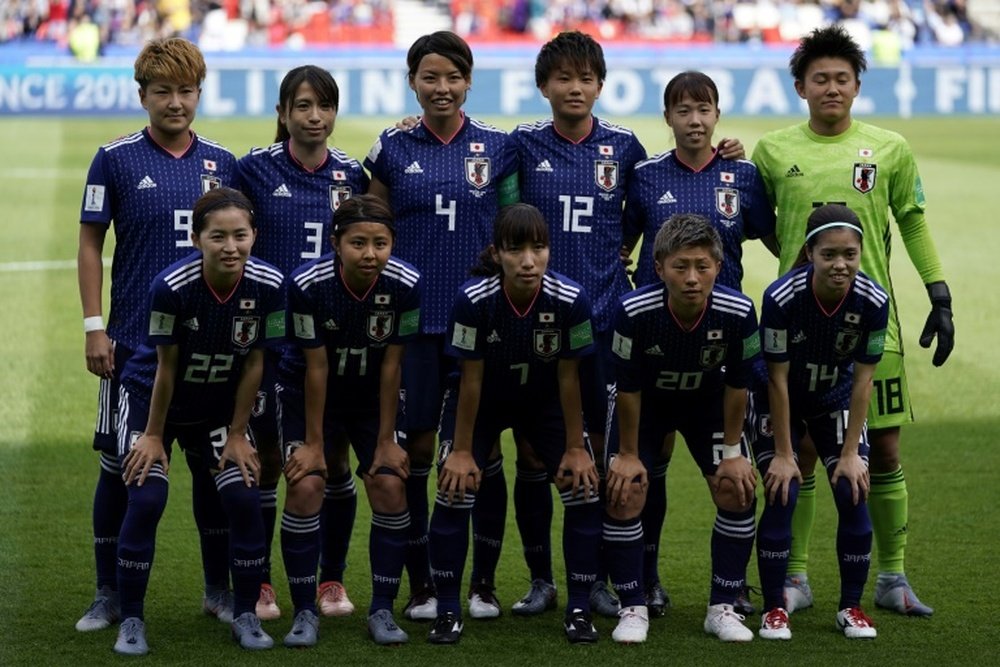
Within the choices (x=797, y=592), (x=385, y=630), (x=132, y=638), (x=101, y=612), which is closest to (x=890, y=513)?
(x=797, y=592)

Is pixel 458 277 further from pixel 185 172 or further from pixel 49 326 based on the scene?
pixel 49 326

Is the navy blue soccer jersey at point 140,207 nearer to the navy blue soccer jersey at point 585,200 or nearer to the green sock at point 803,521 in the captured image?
the navy blue soccer jersey at point 585,200

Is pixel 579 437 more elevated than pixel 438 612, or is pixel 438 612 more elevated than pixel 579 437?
pixel 579 437

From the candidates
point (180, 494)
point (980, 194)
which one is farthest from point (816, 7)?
point (180, 494)

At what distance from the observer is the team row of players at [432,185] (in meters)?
5.64

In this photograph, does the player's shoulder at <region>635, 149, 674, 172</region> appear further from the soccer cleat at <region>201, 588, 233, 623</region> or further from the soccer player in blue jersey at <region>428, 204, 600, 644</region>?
the soccer cleat at <region>201, 588, 233, 623</region>

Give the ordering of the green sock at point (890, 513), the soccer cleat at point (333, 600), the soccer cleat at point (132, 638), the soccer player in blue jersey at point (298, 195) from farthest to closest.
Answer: the green sock at point (890, 513), the soccer cleat at point (333, 600), the soccer player in blue jersey at point (298, 195), the soccer cleat at point (132, 638)

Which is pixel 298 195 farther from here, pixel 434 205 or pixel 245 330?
pixel 245 330

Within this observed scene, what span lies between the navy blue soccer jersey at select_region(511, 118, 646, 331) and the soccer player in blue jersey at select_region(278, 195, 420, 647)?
64cm

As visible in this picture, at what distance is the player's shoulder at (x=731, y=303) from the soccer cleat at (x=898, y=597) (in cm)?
131

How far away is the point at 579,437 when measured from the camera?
5461mm

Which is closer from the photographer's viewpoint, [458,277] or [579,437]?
[579,437]

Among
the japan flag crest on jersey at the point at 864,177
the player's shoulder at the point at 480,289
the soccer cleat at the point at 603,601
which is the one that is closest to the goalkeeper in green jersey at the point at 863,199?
the japan flag crest on jersey at the point at 864,177

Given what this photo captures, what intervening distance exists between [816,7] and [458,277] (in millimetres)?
31936
